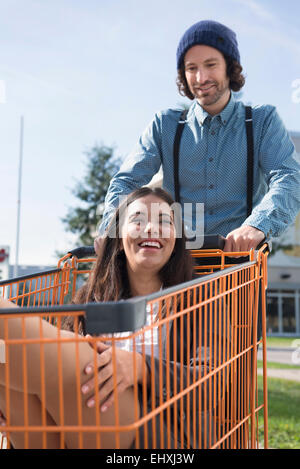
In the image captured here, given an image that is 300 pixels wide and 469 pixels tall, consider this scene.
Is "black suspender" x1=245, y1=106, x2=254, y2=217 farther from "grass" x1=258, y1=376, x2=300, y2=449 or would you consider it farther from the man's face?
"grass" x1=258, y1=376, x2=300, y2=449

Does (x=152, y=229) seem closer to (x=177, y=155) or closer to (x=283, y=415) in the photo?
(x=177, y=155)

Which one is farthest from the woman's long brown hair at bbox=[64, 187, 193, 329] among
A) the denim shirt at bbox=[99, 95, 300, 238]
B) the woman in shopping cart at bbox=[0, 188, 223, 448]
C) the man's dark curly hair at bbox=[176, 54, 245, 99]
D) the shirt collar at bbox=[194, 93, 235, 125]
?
the man's dark curly hair at bbox=[176, 54, 245, 99]

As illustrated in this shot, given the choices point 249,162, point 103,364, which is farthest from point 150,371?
point 249,162

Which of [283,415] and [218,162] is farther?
[283,415]

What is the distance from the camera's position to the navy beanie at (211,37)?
2961mm

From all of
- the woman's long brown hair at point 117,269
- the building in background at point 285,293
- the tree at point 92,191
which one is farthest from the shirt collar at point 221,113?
the building in background at point 285,293

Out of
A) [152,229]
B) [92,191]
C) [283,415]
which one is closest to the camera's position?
[152,229]

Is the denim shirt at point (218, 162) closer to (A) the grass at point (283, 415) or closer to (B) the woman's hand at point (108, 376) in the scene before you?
(B) the woman's hand at point (108, 376)

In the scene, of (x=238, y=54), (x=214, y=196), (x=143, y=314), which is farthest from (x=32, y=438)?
(x=238, y=54)

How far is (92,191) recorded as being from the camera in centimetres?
1805

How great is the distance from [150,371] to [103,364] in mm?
207

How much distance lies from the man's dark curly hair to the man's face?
0.07 meters

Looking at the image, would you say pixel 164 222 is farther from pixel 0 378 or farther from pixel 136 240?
pixel 0 378

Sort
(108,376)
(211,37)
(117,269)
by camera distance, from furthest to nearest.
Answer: (211,37) → (117,269) → (108,376)
